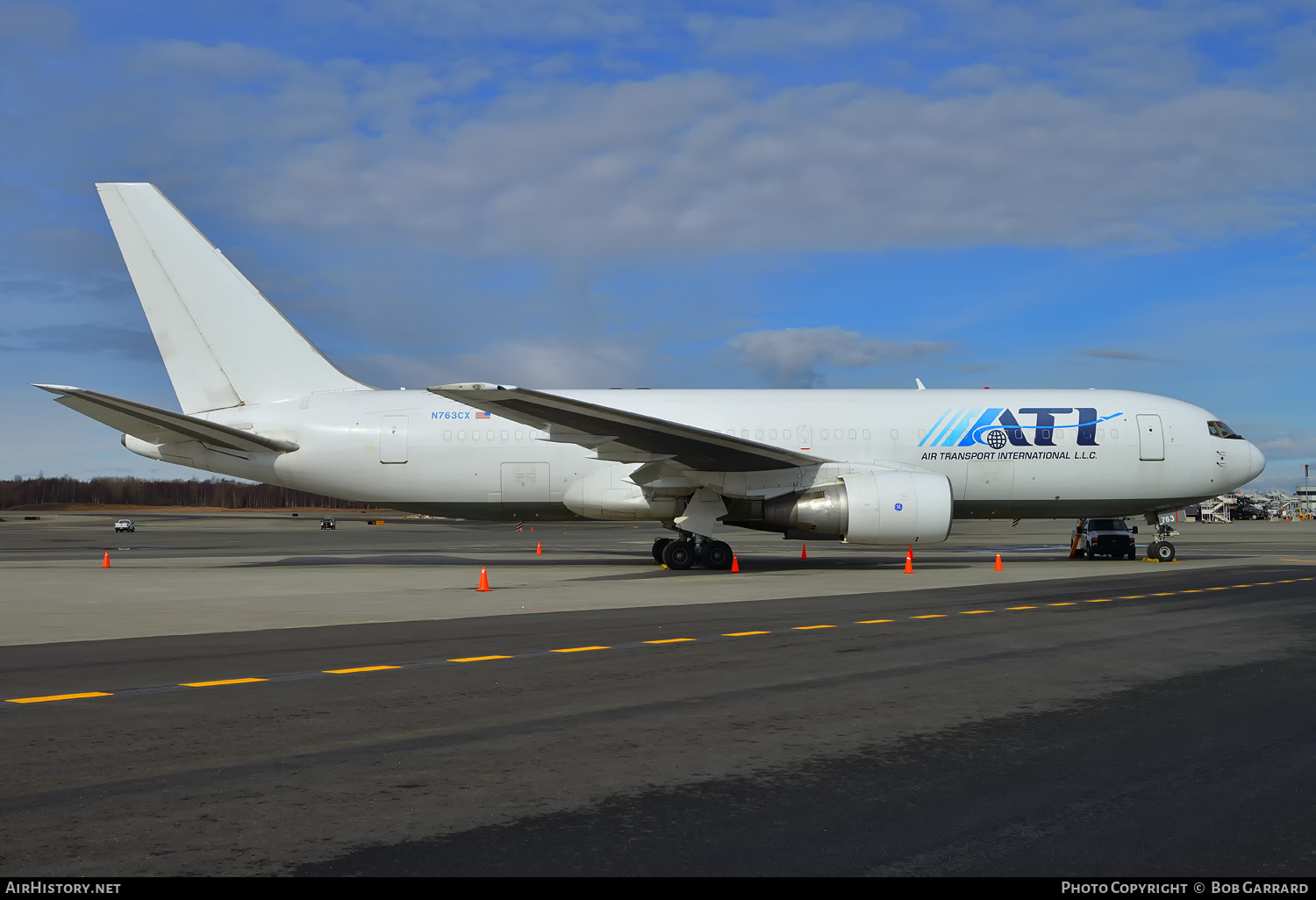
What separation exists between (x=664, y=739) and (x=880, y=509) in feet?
48.9

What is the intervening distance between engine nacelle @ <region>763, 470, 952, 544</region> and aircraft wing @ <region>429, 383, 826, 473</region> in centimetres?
111

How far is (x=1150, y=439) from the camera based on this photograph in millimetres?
24031

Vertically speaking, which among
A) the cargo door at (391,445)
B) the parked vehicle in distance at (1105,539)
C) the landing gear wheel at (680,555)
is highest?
the cargo door at (391,445)

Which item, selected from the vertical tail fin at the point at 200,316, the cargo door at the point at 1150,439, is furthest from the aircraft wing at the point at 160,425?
the cargo door at the point at 1150,439

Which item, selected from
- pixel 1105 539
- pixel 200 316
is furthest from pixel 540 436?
pixel 1105 539

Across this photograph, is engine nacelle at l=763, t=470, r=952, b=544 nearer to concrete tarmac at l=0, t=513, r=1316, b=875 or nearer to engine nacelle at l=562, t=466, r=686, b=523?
engine nacelle at l=562, t=466, r=686, b=523

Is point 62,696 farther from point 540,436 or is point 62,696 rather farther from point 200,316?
point 200,316

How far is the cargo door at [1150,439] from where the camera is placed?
24.0m

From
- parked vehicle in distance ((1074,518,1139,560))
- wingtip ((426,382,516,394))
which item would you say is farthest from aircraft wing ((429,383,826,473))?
parked vehicle in distance ((1074,518,1139,560))

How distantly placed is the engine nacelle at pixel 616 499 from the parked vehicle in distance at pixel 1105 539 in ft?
38.7

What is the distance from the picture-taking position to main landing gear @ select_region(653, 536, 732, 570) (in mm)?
22484

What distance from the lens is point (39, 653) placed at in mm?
10086

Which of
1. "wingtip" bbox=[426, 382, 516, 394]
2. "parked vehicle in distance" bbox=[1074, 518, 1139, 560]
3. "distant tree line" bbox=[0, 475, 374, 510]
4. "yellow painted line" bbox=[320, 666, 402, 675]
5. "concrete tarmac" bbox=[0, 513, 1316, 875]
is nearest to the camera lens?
"concrete tarmac" bbox=[0, 513, 1316, 875]

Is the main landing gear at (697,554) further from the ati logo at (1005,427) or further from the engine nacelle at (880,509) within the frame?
the ati logo at (1005,427)
